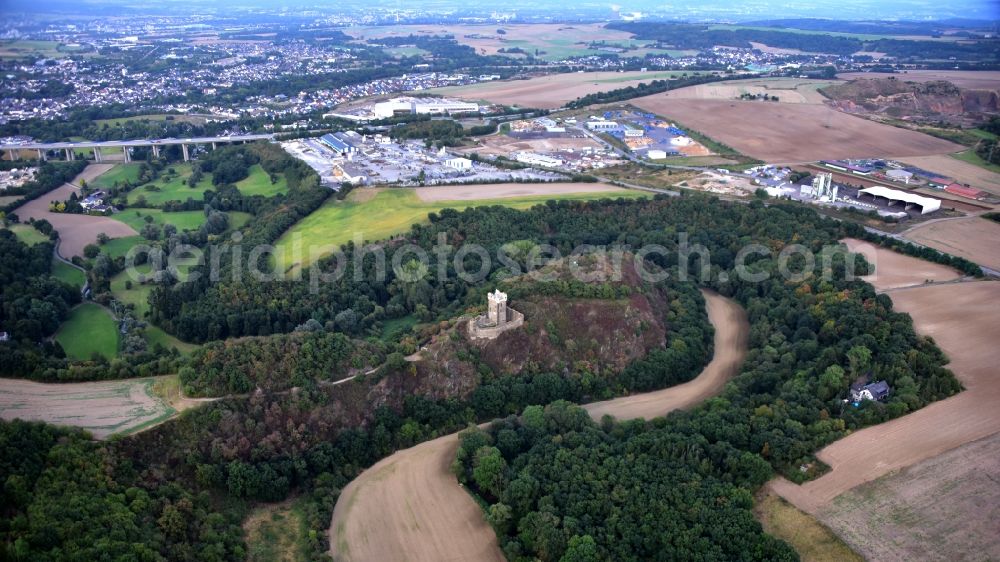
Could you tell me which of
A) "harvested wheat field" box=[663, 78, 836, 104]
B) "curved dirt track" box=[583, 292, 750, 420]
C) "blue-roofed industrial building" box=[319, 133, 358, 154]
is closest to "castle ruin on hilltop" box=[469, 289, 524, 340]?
"curved dirt track" box=[583, 292, 750, 420]

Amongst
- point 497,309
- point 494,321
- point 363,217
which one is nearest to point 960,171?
point 497,309

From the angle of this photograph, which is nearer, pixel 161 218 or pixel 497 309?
pixel 497 309

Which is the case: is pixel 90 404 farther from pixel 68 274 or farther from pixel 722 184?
pixel 722 184

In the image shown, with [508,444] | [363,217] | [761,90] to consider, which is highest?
[761,90]

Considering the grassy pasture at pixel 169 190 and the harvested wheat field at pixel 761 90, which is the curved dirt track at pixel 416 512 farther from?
the harvested wheat field at pixel 761 90

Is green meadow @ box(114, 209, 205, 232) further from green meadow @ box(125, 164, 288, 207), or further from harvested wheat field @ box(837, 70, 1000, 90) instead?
harvested wheat field @ box(837, 70, 1000, 90)

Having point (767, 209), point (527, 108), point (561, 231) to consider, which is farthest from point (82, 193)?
point (767, 209)
